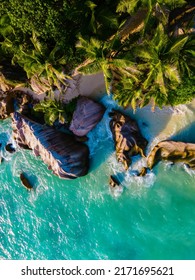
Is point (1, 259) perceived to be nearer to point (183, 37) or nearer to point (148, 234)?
point (148, 234)

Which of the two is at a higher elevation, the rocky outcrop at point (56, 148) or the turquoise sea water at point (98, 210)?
the rocky outcrop at point (56, 148)

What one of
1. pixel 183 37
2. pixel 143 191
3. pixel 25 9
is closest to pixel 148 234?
pixel 143 191

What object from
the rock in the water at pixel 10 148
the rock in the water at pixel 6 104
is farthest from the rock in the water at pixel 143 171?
the rock in the water at pixel 6 104

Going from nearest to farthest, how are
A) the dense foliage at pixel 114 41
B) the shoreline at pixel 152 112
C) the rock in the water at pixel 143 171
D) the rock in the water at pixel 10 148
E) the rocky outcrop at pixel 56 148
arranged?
the dense foliage at pixel 114 41
the shoreline at pixel 152 112
the rock in the water at pixel 143 171
the rocky outcrop at pixel 56 148
the rock in the water at pixel 10 148

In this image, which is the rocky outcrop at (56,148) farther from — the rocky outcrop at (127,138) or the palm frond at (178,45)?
the palm frond at (178,45)

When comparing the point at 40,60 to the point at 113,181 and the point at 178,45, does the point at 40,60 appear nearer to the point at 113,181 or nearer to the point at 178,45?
the point at 178,45

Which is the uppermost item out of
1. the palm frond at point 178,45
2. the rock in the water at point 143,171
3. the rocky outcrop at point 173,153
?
the palm frond at point 178,45
